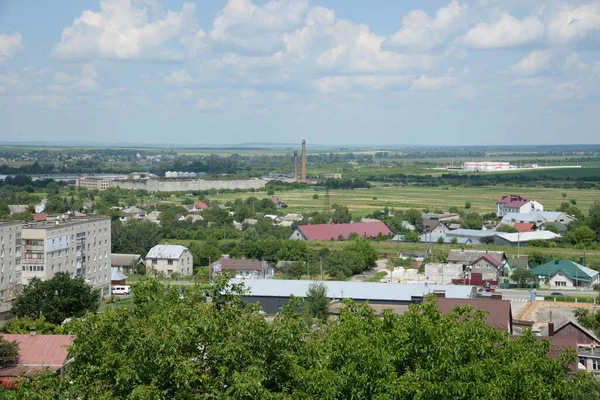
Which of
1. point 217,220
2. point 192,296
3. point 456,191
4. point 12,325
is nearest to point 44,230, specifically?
point 12,325

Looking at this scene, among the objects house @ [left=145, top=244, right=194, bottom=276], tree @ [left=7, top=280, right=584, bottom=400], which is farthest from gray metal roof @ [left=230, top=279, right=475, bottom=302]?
tree @ [left=7, top=280, right=584, bottom=400]

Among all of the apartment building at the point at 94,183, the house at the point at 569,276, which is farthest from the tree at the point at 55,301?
the apartment building at the point at 94,183

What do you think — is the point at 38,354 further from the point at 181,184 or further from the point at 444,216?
the point at 181,184

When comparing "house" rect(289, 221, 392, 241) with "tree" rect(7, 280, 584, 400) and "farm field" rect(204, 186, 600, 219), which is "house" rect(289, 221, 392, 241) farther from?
"tree" rect(7, 280, 584, 400)

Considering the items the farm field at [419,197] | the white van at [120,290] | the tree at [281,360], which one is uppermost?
the tree at [281,360]

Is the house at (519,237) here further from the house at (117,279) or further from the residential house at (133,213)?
the residential house at (133,213)
